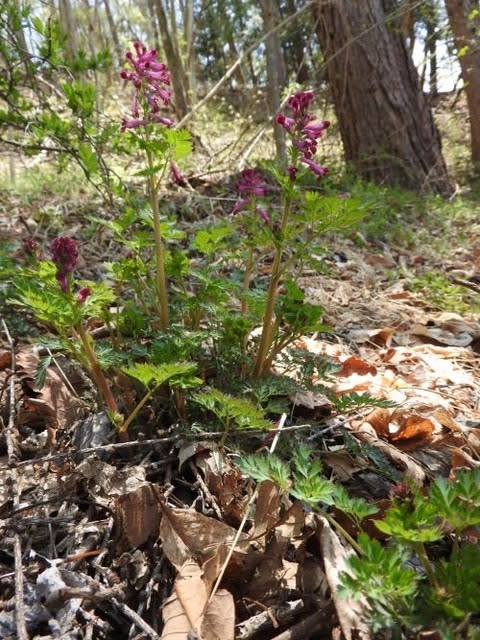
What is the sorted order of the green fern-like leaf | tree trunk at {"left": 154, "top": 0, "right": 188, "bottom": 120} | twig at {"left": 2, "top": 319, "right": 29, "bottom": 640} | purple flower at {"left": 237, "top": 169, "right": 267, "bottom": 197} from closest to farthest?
1. twig at {"left": 2, "top": 319, "right": 29, "bottom": 640}
2. the green fern-like leaf
3. purple flower at {"left": 237, "top": 169, "right": 267, "bottom": 197}
4. tree trunk at {"left": 154, "top": 0, "right": 188, "bottom": 120}

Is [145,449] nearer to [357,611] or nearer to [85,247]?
[357,611]

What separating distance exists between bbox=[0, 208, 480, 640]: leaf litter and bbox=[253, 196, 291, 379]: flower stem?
21cm

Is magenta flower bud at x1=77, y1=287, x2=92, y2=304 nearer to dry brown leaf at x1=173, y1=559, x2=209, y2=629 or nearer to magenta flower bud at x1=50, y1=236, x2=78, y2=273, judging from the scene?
magenta flower bud at x1=50, y1=236, x2=78, y2=273

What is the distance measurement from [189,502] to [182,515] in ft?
0.50

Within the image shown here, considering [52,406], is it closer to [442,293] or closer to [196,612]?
[196,612]

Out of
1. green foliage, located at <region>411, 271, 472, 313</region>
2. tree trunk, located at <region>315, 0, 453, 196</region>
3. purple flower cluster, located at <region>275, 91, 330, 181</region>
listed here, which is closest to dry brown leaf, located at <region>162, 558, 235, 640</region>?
purple flower cluster, located at <region>275, 91, 330, 181</region>

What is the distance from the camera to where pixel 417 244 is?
14.0 ft

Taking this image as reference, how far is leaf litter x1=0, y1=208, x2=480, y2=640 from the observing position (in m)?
1.06

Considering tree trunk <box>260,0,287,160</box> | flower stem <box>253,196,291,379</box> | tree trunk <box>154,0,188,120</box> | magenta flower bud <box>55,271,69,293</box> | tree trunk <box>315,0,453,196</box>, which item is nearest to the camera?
magenta flower bud <box>55,271,69,293</box>

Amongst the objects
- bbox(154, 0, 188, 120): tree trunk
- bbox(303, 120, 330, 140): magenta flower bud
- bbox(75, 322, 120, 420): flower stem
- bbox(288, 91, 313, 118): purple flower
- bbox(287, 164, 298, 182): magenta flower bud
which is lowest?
bbox(75, 322, 120, 420): flower stem

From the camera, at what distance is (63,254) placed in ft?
4.31

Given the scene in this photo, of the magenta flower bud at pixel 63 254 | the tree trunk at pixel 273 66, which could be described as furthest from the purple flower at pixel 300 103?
the tree trunk at pixel 273 66

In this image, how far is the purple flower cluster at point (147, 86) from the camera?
161cm

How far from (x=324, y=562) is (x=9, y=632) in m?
0.71
